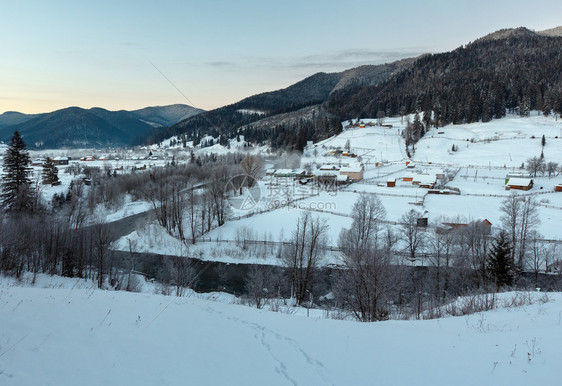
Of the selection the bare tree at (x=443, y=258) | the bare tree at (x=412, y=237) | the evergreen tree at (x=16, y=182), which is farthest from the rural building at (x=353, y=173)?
the evergreen tree at (x=16, y=182)

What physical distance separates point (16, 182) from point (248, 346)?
2896 cm

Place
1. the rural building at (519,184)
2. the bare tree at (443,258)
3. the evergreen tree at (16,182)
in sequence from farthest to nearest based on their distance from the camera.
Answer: the rural building at (519,184)
the evergreen tree at (16,182)
the bare tree at (443,258)

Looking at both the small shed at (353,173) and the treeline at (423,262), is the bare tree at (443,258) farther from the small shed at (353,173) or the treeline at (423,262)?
the small shed at (353,173)

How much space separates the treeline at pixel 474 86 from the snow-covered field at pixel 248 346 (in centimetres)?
9768

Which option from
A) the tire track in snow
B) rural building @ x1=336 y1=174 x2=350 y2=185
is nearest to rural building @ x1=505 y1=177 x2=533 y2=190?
rural building @ x1=336 y1=174 x2=350 y2=185

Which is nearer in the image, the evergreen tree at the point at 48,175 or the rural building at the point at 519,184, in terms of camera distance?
the rural building at the point at 519,184

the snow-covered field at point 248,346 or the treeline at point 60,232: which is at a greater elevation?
the snow-covered field at point 248,346

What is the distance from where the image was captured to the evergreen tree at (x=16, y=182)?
25.6 meters

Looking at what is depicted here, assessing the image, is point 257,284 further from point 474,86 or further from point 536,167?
point 474,86

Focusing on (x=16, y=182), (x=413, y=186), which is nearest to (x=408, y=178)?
(x=413, y=186)

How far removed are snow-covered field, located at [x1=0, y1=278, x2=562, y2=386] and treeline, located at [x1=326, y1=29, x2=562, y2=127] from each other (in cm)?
9768

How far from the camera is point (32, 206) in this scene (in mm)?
26906

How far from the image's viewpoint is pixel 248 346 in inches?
270

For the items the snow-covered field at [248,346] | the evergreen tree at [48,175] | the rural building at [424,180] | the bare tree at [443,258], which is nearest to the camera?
the snow-covered field at [248,346]
